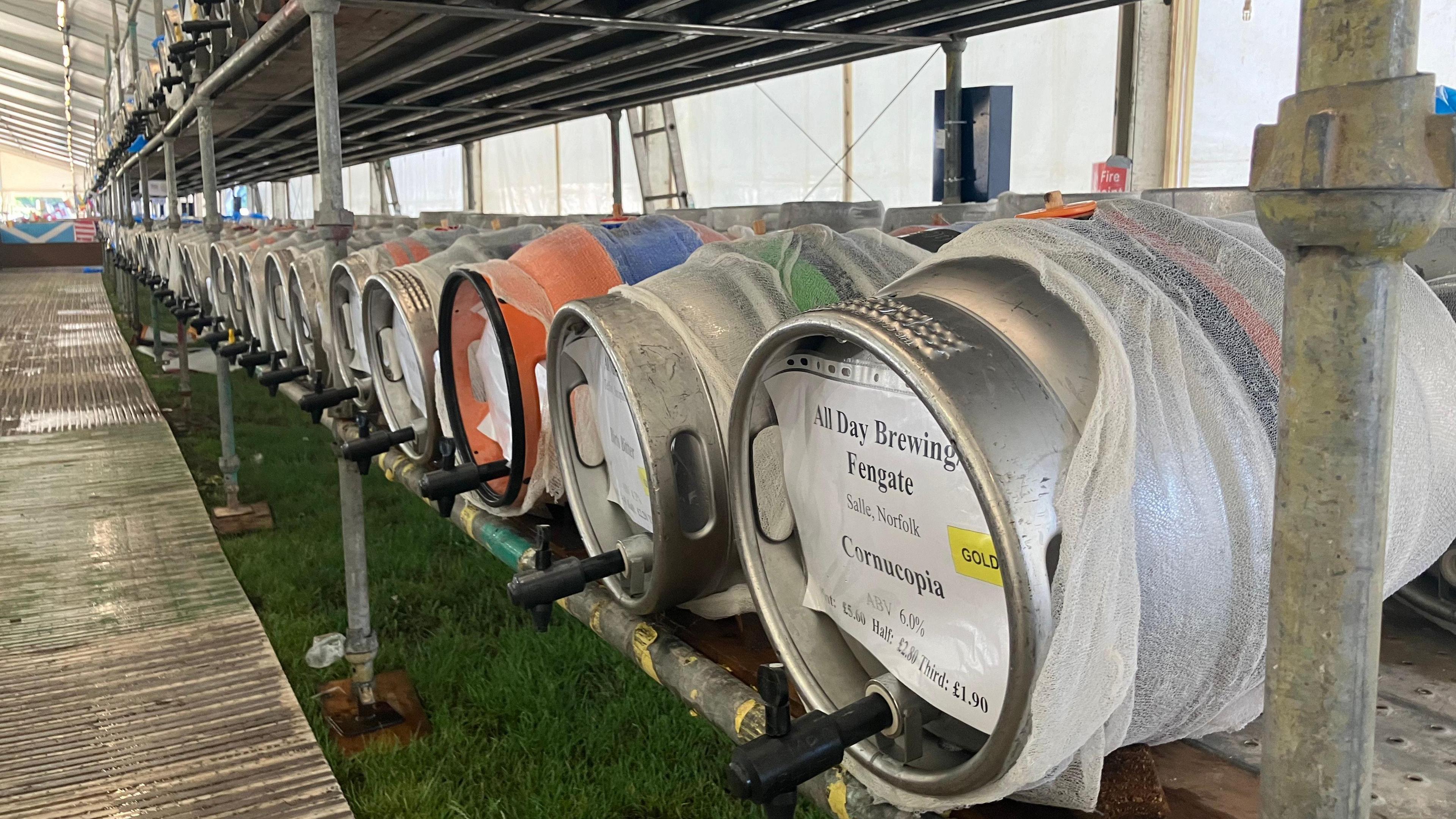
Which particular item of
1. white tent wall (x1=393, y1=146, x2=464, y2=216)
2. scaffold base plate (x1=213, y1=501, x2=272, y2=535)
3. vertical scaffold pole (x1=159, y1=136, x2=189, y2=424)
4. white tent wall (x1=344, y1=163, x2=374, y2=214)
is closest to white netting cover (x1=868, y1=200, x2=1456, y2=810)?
scaffold base plate (x1=213, y1=501, x2=272, y2=535)

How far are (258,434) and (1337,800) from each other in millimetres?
7577

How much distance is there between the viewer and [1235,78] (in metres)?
5.28

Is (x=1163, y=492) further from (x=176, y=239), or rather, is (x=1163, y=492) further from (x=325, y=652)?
(x=176, y=239)

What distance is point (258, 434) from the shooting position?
7219 millimetres

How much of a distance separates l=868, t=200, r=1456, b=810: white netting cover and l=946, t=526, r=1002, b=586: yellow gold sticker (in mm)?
106

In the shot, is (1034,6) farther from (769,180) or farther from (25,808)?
(769,180)

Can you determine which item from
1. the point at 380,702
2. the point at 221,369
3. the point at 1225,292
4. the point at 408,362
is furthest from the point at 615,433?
the point at 221,369

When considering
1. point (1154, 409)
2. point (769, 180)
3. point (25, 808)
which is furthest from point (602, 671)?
point (769, 180)

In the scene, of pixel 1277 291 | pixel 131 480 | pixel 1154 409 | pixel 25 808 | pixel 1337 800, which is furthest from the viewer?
pixel 131 480

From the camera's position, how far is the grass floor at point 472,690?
2.84m

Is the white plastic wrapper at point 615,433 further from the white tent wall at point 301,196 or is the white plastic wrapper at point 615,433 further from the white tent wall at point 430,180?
the white tent wall at point 301,196

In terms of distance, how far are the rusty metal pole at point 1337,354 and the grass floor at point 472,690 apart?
216 cm

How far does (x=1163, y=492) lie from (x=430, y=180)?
16.4 metres

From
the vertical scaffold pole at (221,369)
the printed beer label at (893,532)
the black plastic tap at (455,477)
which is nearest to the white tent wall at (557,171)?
the vertical scaffold pole at (221,369)
